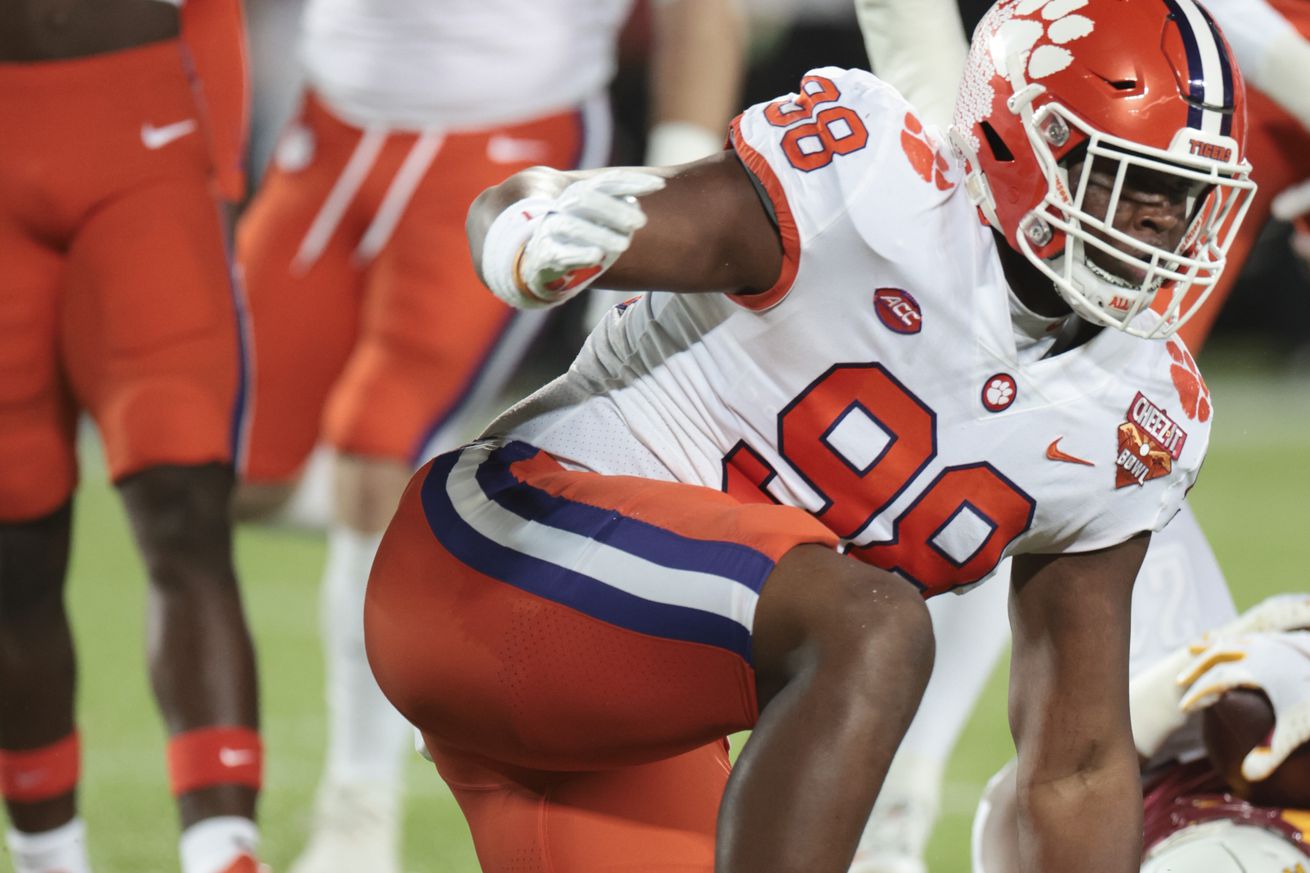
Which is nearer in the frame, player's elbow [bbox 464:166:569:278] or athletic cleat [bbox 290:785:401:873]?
player's elbow [bbox 464:166:569:278]

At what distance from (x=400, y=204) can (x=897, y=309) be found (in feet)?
5.75

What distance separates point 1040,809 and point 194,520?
45.4 inches

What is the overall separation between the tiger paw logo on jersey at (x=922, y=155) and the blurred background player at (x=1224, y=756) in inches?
28.1

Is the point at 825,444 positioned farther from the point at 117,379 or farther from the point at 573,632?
the point at 117,379

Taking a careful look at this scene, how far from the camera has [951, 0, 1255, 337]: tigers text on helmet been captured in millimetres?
2006

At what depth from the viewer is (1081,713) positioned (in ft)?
7.29

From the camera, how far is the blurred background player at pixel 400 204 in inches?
136

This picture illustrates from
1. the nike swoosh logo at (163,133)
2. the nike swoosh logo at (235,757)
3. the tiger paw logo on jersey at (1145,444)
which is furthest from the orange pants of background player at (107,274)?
the tiger paw logo on jersey at (1145,444)

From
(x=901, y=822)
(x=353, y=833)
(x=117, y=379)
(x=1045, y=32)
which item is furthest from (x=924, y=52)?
(x=353, y=833)

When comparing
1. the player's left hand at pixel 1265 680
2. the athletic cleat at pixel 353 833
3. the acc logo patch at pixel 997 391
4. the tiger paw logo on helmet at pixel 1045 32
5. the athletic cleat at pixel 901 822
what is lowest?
the athletic cleat at pixel 353 833

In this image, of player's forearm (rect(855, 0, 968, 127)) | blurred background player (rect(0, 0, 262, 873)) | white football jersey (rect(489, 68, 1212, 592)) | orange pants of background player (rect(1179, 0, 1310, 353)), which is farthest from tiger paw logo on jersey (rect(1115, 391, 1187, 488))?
blurred background player (rect(0, 0, 262, 873))

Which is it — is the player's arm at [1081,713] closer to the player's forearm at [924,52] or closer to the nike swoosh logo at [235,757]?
the player's forearm at [924,52]

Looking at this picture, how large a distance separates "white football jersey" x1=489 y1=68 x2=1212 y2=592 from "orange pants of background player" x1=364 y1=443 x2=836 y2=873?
0.41 ft

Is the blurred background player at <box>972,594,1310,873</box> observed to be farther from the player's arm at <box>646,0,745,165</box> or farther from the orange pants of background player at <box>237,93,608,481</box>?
the orange pants of background player at <box>237,93,608,481</box>
